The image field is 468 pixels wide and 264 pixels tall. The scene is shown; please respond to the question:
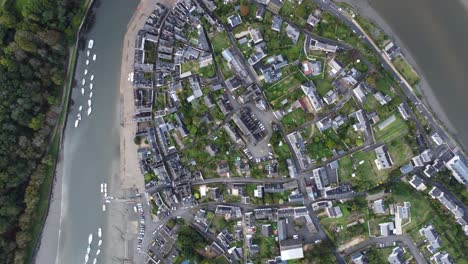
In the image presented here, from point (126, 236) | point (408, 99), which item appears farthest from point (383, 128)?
point (126, 236)

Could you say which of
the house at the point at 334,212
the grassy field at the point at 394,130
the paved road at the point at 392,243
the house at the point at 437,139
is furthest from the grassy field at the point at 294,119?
the paved road at the point at 392,243

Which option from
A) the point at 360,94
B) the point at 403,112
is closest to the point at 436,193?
the point at 403,112

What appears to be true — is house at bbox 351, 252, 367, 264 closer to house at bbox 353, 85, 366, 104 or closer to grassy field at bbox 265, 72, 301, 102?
house at bbox 353, 85, 366, 104

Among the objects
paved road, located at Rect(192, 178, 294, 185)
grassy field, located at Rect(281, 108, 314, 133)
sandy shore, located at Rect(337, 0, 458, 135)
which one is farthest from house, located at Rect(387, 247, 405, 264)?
grassy field, located at Rect(281, 108, 314, 133)

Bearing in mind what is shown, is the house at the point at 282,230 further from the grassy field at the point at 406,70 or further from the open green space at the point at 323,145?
the grassy field at the point at 406,70

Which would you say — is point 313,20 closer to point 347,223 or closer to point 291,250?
point 347,223
